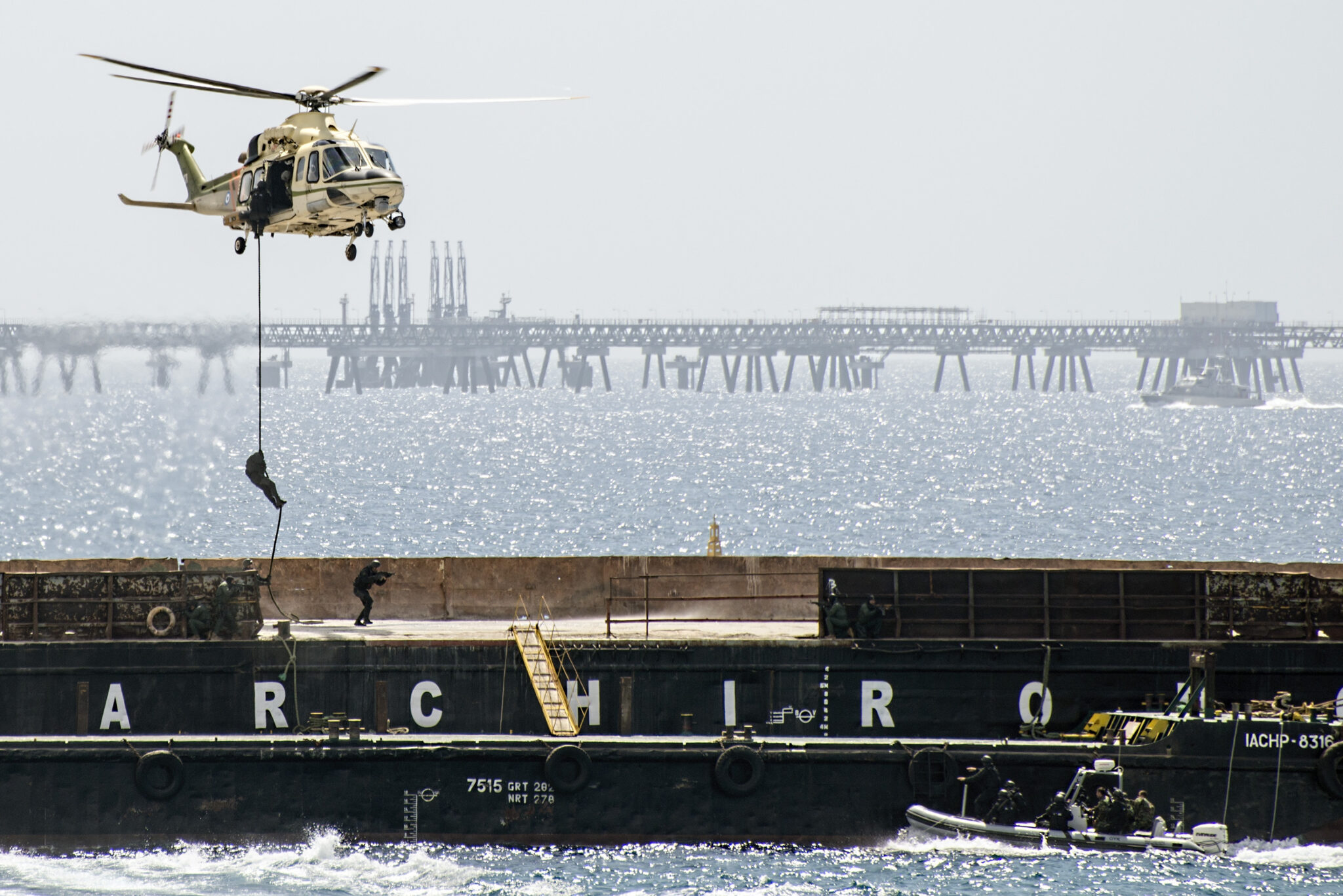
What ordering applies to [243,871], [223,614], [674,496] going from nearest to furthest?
[243,871]
[223,614]
[674,496]

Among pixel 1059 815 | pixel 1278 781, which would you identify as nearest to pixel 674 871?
pixel 1059 815

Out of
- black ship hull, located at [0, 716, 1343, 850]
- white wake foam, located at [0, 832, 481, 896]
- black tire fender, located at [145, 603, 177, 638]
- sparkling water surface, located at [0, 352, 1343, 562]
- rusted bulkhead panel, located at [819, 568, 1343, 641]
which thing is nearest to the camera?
white wake foam, located at [0, 832, 481, 896]

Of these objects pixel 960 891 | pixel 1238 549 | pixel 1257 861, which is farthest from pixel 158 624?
pixel 1238 549

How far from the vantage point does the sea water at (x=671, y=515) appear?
84.1 feet

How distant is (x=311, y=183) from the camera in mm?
28953

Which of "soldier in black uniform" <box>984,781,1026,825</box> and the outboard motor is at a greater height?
"soldier in black uniform" <box>984,781,1026,825</box>

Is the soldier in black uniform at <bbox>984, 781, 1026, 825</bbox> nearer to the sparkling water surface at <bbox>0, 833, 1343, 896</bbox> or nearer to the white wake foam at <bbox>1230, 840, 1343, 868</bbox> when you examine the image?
the sparkling water surface at <bbox>0, 833, 1343, 896</bbox>

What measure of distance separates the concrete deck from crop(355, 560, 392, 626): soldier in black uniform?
21 cm

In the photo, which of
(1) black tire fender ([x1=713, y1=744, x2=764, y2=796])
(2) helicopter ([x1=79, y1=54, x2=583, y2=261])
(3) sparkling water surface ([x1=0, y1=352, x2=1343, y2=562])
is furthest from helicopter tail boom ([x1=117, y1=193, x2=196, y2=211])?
(3) sparkling water surface ([x1=0, y1=352, x2=1343, y2=562])

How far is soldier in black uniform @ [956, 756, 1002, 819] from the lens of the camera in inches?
1027

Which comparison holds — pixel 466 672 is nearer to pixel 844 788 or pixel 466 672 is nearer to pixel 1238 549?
pixel 844 788

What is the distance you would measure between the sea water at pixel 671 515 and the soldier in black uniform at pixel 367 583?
6344 mm

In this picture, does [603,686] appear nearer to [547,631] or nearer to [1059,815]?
[547,631]

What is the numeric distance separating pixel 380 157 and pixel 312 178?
1.22 m
